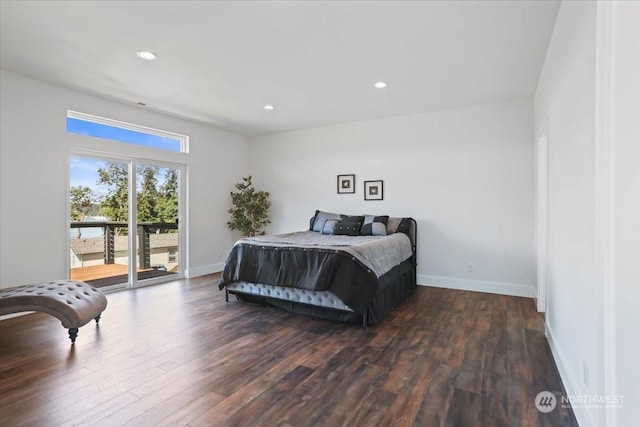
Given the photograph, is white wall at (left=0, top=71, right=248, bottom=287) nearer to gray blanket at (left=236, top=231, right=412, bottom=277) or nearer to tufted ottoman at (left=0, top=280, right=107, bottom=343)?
tufted ottoman at (left=0, top=280, right=107, bottom=343)

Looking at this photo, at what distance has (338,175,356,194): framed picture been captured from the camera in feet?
18.3

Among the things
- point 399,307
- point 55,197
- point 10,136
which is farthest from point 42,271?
point 399,307

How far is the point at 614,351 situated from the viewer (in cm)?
125

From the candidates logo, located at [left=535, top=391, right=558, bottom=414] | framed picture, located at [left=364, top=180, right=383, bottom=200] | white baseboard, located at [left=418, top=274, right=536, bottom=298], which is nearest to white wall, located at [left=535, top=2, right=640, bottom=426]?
logo, located at [left=535, top=391, right=558, bottom=414]

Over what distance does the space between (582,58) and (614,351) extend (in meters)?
1.47

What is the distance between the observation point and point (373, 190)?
5.38 metres

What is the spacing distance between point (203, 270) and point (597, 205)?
5.66m

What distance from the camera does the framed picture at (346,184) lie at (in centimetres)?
557

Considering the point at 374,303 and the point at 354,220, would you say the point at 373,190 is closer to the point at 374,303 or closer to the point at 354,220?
the point at 354,220

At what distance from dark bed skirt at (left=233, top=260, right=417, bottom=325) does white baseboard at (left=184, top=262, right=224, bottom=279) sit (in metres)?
1.87

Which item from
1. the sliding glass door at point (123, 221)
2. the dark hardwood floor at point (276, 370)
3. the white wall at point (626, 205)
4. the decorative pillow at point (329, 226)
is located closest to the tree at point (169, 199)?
the sliding glass door at point (123, 221)

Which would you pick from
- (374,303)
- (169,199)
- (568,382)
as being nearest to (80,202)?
(169,199)

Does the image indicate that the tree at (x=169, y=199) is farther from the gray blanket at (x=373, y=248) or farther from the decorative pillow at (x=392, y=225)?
the decorative pillow at (x=392, y=225)

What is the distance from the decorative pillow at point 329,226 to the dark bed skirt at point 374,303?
4.12 ft
